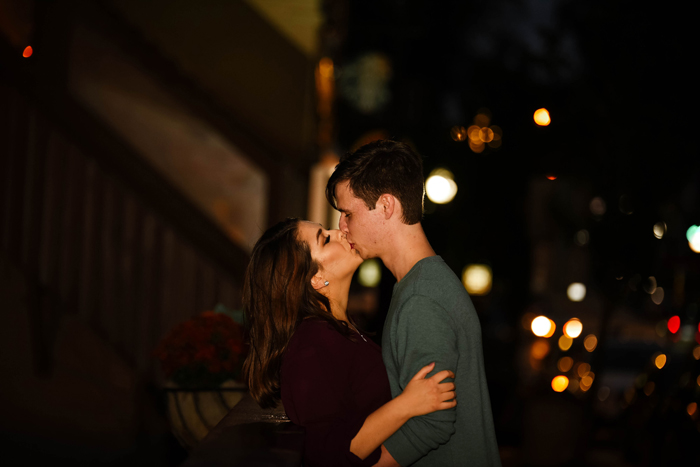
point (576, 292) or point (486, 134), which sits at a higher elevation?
point (486, 134)

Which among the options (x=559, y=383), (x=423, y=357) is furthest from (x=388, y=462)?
(x=559, y=383)

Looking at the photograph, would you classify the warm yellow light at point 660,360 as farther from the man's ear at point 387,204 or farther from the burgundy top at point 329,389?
the man's ear at point 387,204

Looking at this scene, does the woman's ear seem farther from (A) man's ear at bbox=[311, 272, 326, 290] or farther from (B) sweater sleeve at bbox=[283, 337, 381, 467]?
(B) sweater sleeve at bbox=[283, 337, 381, 467]

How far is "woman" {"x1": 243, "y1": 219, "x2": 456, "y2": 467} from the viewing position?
247 centimetres

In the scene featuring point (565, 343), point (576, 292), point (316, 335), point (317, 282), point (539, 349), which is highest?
point (576, 292)

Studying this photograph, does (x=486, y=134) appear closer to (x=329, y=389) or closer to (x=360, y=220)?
(x=360, y=220)

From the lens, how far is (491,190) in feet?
41.6

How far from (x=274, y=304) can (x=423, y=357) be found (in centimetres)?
79

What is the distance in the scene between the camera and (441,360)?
2.45 m

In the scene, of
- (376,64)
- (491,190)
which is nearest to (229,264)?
(491,190)

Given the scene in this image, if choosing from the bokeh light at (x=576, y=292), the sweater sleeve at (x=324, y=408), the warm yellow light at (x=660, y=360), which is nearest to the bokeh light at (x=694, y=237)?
the warm yellow light at (x=660, y=360)

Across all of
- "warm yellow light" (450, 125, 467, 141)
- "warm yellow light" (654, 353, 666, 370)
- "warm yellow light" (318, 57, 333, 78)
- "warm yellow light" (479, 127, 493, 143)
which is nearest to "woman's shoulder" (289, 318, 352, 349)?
"warm yellow light" (450, 125, 467, 141)

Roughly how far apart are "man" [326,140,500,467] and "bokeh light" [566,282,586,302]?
661 inches

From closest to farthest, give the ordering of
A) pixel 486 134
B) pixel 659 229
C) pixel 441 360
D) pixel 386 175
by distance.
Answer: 1. pixel 441 360
2. pixel 386 175
3. pixel 659 229
4. pixel 486 134
